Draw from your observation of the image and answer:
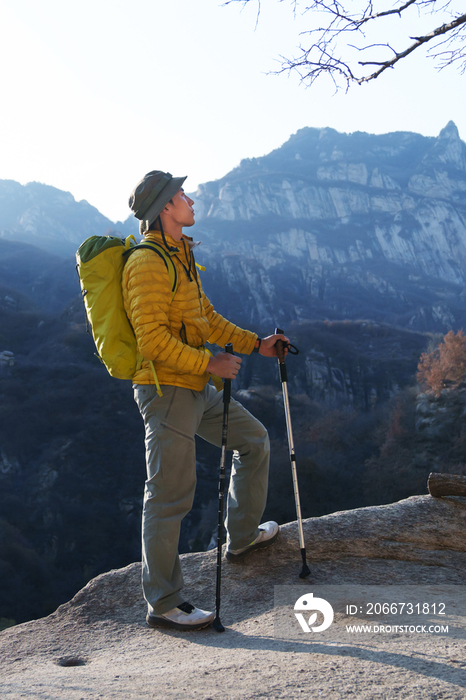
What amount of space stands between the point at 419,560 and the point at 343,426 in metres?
45.4

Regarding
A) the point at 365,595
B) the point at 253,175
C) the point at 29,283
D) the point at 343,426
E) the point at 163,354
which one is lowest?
the point at 365,595

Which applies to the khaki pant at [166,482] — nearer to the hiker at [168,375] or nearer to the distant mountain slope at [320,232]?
the hiker at [168,375]

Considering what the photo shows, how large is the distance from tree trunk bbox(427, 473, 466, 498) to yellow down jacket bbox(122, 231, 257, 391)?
2325 mm

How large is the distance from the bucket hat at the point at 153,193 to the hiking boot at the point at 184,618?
7.12 feet

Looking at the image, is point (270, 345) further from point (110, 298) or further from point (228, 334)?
point (110, 298)

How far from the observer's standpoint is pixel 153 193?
3.04 meters

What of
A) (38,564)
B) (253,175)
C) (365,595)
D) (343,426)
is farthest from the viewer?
(253,175)

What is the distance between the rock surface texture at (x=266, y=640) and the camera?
75.5 inches

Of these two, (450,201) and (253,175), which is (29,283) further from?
(450,201)

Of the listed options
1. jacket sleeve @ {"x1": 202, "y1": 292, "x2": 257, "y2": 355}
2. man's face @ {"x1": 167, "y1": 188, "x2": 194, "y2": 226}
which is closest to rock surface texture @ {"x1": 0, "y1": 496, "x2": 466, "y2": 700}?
jacket sleeve @ {"x1": 202, "y1": 292, "x2": 257, "y2": 355}

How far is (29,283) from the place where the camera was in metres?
84.5

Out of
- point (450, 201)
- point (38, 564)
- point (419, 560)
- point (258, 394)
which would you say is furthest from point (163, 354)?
point (450, 201)

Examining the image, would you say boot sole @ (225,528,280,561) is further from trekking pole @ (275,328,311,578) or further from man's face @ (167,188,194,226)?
man's face @ (167,188,194,226)

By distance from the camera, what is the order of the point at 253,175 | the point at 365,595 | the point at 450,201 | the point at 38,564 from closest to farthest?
the point at 365,595, the point at 38,564, the point at 450,201, the point at 253,175
